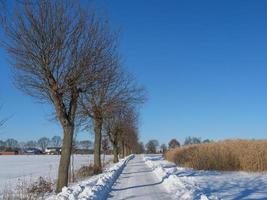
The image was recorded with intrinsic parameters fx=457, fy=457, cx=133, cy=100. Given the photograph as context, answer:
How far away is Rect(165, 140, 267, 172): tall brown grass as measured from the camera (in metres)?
31.7

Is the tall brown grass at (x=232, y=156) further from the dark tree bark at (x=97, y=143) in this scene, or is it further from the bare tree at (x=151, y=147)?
the bare tree at (x=151, y=147)

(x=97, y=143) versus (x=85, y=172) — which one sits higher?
(x=97, y=143)

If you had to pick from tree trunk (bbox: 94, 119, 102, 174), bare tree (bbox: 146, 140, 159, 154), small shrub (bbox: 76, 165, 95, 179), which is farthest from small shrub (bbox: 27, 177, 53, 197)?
bare tree (bbox: 146, 140, 159, 154)

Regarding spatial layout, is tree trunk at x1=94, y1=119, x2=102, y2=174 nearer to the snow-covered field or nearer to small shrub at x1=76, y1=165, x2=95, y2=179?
small shrub at x1=76, y1=165, x2=95, y2=179

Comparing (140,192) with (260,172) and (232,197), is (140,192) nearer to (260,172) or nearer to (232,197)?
(232,197)

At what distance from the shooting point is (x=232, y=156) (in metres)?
33.9

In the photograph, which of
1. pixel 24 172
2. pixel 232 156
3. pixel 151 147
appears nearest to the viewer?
pixel 232 156

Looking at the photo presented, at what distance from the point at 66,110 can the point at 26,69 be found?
2.32 metres

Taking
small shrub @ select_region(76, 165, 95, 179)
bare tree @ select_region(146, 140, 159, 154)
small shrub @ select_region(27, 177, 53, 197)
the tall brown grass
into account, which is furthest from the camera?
bare tree @ select_region(146, 140, 159, 154)

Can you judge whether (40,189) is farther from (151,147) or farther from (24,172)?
(151,147)

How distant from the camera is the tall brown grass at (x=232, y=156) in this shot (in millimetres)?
31734

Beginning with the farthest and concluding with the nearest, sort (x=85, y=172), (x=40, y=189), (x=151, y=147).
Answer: (x=151, y=147), (x=85, y=172), (x=40, y=189)

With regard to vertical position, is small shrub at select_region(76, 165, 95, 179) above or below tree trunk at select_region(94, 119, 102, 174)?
below

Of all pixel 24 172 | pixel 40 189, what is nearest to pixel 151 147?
pixel 24 172
